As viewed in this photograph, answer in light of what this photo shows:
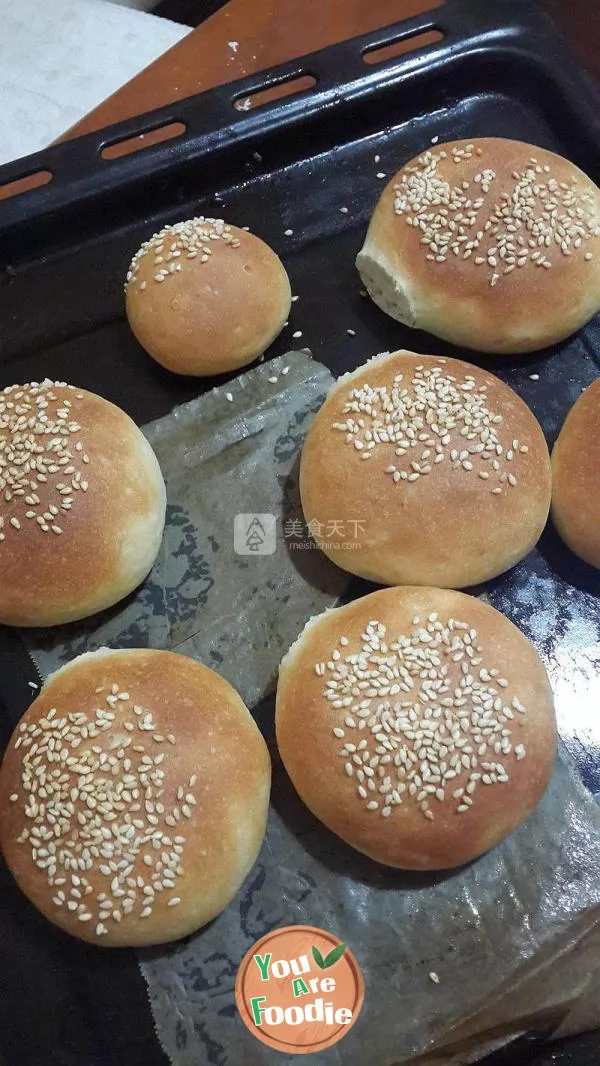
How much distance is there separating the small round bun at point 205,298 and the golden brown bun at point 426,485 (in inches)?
12.1

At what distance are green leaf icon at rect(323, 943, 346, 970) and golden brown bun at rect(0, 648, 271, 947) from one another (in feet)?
0.73

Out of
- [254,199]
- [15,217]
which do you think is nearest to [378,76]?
[254,199]

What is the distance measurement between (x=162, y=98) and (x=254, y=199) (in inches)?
24.2

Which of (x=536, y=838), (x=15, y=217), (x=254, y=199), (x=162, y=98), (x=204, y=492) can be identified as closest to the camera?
(x=536, y=838)

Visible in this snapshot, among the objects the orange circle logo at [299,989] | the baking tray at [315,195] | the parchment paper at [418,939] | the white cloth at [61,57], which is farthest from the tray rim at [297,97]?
the orange circle logo at [299,989]

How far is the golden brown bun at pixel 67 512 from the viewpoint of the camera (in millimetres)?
1550

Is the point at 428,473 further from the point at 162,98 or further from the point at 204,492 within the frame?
the point at 162,98

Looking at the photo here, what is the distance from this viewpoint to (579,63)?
210 centimetres

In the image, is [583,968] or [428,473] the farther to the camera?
[428,473]

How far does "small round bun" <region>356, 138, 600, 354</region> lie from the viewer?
1.76 meters

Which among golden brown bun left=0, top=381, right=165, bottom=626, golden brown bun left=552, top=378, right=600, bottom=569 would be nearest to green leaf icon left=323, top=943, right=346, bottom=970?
golden brown bun left=0, top=381, right=165, bottom=626

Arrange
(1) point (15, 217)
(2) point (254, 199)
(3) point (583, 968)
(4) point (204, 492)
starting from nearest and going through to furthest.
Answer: (3) point (583, 968)
(4) point (204, 492)
(1) point (15, 217)
(2) point (254, 199)

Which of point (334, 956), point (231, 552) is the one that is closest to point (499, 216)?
point (231, 552)

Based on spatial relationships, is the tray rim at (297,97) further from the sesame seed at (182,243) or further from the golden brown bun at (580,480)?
the golden brown bun at (580,480)
